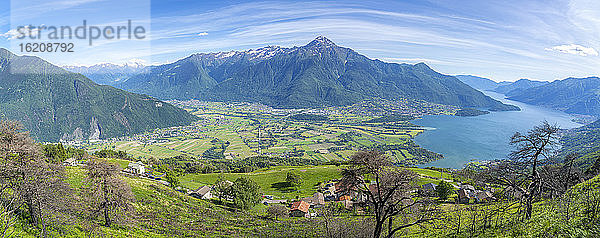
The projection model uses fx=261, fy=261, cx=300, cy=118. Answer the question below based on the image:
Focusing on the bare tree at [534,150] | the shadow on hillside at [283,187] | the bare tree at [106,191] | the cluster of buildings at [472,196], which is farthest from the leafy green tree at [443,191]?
the bare tree at [106,191]

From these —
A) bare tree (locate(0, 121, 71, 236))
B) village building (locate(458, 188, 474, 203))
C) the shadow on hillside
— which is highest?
bare tree (locate(0, 121, 71, 236))

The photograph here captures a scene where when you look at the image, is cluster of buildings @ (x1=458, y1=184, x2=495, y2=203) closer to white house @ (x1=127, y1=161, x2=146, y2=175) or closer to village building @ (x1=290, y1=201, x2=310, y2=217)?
village building @ (x1=290, y1=201, x2=310, y2=217)

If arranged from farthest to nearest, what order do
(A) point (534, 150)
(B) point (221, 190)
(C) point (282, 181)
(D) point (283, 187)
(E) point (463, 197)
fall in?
1. (C) point (282, 181)
2. (D) point (283, 187)
3. (B) point (221, 190)
4. (E) point (463, 197)
5. (A) point (534, 150)

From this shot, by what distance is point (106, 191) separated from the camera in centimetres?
2500

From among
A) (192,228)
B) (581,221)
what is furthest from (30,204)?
(581,221)

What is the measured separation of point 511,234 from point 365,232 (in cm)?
1285

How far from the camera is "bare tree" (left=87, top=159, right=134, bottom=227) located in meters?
24.7

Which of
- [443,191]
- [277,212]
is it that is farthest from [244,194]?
[443,191]

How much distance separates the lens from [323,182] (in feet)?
247

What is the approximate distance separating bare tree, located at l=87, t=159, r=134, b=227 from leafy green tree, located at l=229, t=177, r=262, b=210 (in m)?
24.0

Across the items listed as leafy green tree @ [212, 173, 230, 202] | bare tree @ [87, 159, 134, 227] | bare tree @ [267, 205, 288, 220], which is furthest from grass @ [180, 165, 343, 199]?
bare tree @ [87, 159, 134, 227]

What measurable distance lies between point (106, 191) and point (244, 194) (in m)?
26.2

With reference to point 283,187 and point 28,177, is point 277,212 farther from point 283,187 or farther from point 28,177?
point 28,177

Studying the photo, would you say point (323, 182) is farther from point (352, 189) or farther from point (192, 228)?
point (352, 189)
